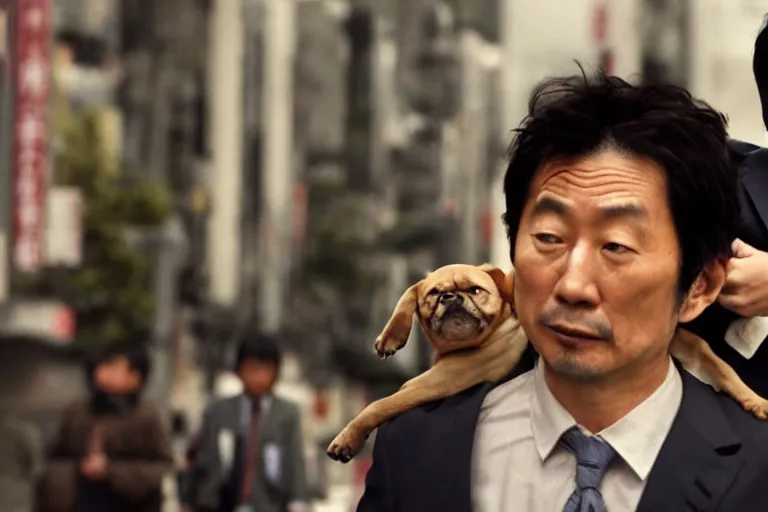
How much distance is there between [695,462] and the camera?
2.84 m

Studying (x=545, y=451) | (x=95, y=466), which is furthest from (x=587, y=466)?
(x=95, y=466)

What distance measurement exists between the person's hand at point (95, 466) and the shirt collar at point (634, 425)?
707 centimetres

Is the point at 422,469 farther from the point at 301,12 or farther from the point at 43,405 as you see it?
the point at 301,12

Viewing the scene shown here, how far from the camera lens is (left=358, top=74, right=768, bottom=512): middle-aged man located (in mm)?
2779

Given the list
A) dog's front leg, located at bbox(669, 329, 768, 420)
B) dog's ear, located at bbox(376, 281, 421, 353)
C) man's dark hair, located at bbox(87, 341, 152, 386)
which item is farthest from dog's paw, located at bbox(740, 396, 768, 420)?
man's dark hair, located at bbox(87, 341, 152, 386)

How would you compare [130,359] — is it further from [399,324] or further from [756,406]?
[756,406]

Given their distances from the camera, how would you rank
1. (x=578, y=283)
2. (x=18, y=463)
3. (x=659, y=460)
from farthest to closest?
(x=18, y=463)
(x=659, y=460)
(x=578, y=283)

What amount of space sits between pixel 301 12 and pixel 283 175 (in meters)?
5.15

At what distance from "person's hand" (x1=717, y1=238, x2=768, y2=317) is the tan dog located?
0.30 feet

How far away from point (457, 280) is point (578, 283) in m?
0.31

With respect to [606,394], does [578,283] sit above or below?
above

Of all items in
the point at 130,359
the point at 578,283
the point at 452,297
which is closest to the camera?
the point at 578,283

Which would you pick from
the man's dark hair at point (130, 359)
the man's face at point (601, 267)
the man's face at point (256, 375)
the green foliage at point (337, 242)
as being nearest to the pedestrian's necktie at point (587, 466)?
the man's face at point (601, 267)

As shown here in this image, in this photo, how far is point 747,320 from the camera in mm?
3109
